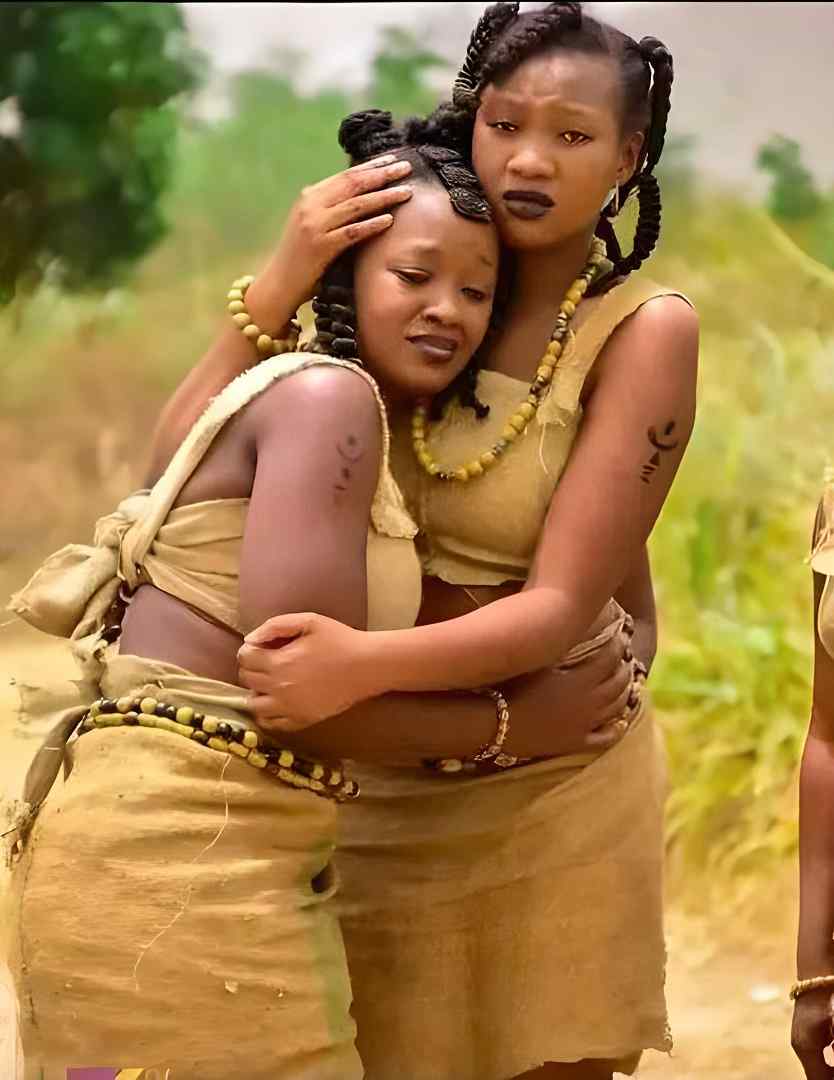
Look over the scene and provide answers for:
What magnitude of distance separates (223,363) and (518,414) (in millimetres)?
276

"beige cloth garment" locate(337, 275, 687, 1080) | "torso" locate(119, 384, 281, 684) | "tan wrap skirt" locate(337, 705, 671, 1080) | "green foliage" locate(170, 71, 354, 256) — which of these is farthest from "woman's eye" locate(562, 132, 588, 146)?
"green foliage" locate(170, 71, 354, 256)

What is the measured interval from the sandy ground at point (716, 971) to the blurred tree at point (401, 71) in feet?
3.57

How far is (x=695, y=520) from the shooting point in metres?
2.77

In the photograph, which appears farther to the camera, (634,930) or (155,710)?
(634,930)

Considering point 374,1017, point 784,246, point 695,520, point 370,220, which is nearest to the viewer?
point 370,220

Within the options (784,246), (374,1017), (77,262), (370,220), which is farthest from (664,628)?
(370,220)

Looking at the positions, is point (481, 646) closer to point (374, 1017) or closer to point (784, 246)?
point (374, 1017)

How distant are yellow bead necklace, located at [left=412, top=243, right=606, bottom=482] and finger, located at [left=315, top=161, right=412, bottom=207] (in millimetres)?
187

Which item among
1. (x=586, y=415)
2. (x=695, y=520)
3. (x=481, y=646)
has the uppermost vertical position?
(x=695, y=520)

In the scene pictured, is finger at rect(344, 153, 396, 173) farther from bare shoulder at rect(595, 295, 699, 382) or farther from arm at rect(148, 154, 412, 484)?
bare shoulder at rect(595, 295, 699, 382)

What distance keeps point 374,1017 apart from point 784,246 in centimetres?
131

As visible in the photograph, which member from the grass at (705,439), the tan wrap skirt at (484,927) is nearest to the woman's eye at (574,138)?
the tan wrap skirt at (484,927)

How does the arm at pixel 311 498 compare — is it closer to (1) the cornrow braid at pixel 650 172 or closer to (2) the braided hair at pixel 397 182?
(2) the braided hair at pixel 397 182

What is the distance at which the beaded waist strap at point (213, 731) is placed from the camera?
47.3 inches
